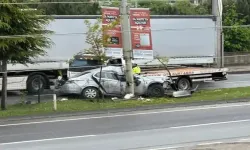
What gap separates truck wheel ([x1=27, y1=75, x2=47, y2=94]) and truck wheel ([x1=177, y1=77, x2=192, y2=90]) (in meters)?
6.79

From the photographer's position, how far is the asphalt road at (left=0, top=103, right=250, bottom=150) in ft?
39.2

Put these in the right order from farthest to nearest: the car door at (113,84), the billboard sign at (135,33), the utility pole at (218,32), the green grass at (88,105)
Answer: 1. the utility pole at (218,32)
2. the car door at (113,84)
3. the billboard sign at (135,33)
4. the green grass at (88,105)

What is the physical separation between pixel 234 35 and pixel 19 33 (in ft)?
85.2

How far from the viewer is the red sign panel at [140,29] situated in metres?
22.5

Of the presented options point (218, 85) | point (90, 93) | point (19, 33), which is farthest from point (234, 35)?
point (19, 33)

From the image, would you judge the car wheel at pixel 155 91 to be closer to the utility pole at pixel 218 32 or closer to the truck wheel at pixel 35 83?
the truck wheel at pixel 35 83

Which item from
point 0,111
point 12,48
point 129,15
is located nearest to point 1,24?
point 12,48

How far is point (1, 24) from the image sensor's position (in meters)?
17.2

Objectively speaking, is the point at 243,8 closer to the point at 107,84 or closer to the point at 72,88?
the point at 107,84

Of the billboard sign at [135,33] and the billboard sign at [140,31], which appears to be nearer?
the billboard sign at [135,33]

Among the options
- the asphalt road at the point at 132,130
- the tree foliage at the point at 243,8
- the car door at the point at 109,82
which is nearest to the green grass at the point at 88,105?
the car door at the point at 109,82

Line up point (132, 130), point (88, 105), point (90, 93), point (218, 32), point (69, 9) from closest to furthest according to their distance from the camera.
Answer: point (132, 130), point (88, 105), point (90, 93), point (218, 32), point (69, 9)

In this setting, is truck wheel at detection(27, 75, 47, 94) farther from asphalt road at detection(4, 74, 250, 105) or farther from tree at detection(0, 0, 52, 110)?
tree at detection(0, 0, 52, 110)

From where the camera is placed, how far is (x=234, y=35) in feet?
133
